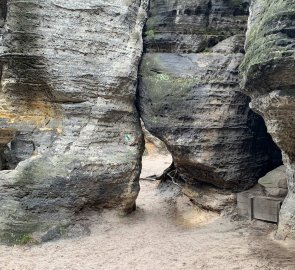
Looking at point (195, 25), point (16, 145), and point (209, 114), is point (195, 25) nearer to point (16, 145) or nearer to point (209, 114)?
point (209, 114)

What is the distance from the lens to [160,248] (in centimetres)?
746

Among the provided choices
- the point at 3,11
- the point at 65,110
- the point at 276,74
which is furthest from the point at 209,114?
the point at 3,11

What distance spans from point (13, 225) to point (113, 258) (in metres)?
2.14

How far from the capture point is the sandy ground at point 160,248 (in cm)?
664

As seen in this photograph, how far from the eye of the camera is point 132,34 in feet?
31.9

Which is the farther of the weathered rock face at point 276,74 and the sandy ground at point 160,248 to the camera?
the sandy ground at point 160,248

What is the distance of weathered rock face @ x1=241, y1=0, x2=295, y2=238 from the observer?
651cm

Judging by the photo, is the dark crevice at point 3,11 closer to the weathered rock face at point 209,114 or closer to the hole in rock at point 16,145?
the hole in rock at point 16,145

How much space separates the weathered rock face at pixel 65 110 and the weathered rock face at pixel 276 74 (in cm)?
296

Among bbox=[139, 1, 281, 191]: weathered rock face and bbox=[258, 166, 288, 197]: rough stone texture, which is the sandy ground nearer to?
bbox=[258, 166, 288, 197]: rough stone texture

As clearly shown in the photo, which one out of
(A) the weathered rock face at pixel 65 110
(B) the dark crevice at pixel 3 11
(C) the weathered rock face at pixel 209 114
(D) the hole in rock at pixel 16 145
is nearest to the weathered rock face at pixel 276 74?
(C) the weathered rock face at pixel 209 114

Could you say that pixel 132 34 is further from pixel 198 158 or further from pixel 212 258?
pixel 212 258

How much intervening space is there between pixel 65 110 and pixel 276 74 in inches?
170

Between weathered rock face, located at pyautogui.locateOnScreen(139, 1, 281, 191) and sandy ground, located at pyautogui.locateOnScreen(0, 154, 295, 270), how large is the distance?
3.98 ft
